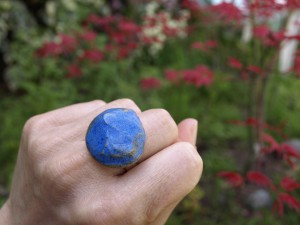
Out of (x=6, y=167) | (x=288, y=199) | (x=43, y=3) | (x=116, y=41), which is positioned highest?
(x=43, y=3)

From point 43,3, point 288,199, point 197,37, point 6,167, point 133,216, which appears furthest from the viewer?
point 197,37

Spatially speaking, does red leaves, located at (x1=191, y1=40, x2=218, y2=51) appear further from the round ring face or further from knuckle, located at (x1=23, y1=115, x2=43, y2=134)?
the round ring face

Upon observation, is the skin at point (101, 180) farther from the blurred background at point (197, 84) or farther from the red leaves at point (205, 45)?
the red leaves at point (205, 45)

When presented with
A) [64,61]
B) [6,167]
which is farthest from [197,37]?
[6,167]

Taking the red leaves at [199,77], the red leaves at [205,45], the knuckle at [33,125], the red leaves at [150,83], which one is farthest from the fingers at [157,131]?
the red leaves at [205,45]

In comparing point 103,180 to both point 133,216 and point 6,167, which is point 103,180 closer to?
point 133,216

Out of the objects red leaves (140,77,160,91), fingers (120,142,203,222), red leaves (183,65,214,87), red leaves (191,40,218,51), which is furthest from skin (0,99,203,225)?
red leaves (191,40,218,51)
